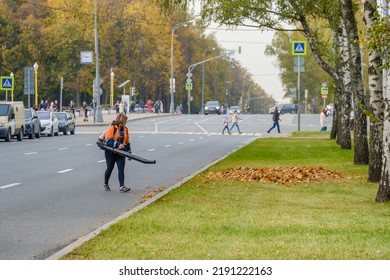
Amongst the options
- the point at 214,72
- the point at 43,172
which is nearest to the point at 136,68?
the point at 214,72

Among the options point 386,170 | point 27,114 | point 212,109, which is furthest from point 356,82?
point 212,109

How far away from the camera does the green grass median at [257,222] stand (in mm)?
10828

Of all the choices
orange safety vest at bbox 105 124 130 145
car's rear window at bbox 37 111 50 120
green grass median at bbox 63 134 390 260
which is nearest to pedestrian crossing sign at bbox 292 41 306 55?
car's rear window at bbox 37 111 50 120

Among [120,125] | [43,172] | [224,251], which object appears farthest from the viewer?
[43,172]

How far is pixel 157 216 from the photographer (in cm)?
1484

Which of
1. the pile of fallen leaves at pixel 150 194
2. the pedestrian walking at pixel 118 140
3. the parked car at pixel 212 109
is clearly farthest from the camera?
the parked car at pixel 212 109

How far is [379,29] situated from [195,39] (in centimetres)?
13854

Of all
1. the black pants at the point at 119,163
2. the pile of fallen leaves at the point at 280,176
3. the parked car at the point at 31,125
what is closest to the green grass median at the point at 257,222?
the pile of fallen leaves at the point at 280,176

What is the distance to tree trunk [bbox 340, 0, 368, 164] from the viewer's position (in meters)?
25.2

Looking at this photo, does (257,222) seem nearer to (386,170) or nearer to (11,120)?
(386,170)

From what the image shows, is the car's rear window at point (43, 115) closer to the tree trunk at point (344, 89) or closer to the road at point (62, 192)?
the road at point (62, 192)

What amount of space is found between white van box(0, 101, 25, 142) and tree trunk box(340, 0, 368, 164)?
24.9 metres

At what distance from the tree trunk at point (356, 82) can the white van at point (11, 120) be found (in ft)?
81.8

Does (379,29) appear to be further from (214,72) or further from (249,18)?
(214,72)
